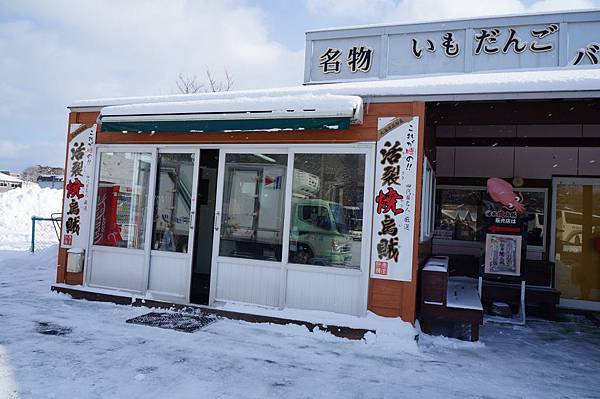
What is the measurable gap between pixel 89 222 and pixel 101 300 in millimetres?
1139

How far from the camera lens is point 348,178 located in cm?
526

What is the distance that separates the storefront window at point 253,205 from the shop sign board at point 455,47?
4387mm

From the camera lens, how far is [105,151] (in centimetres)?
647

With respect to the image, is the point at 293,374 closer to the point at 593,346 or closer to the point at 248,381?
the point at 248,381

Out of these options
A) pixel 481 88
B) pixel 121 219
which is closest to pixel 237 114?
pixel 121 219

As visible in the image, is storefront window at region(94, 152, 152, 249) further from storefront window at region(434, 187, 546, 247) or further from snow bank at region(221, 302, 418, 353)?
storefront window at region(434, 187, 546, 247)

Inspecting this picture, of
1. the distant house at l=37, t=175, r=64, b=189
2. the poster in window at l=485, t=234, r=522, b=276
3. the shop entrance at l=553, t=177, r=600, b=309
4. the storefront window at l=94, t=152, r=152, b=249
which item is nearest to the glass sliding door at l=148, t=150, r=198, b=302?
Answer: the storefront window at l=94, t=152, r=152, b=249

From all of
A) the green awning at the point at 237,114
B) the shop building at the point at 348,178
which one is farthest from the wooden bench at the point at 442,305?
the green awning at the point at 237,114

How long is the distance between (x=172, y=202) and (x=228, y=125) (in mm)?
1614

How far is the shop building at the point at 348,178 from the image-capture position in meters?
4.99

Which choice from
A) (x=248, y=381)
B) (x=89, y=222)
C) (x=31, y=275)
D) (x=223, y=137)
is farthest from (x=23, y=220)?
(x=248, y=381)

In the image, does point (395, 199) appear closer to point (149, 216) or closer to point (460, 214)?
point (149, 216)

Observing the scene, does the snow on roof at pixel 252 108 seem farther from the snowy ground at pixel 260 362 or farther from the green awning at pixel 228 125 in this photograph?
the snowy ground at pixel 260 362

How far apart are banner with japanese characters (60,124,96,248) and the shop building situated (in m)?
0.02
